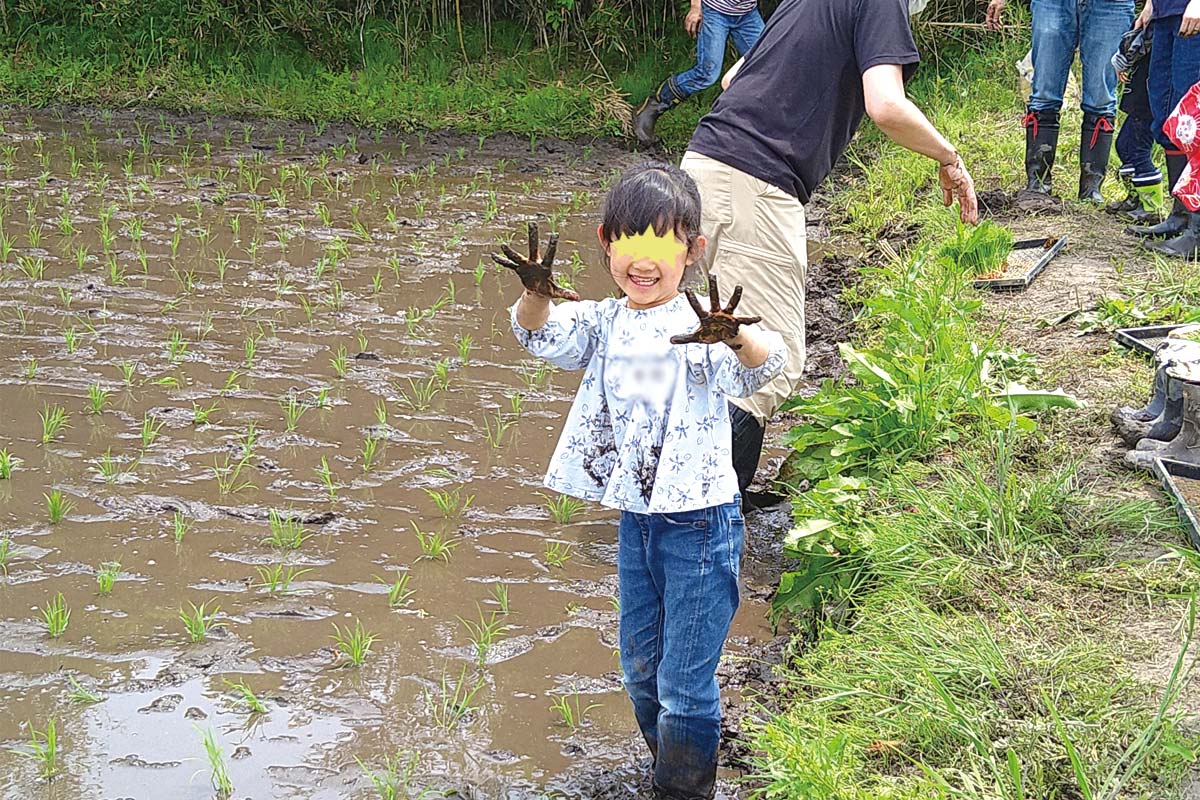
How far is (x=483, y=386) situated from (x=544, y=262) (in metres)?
2.50

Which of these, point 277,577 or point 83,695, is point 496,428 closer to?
point 277,577

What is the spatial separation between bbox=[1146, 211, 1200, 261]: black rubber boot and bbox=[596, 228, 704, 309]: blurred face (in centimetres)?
369

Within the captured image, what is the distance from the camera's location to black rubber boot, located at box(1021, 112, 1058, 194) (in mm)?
6480

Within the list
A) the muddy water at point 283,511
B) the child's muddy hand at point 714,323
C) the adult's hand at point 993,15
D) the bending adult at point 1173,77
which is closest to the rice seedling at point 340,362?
the muddy water at point 283,511

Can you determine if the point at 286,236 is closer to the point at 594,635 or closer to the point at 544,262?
the point at 594,635

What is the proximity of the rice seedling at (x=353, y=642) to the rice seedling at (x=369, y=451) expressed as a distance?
897 millimetres

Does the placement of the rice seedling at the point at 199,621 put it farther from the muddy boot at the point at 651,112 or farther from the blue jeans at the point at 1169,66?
the muddy boot at the point at 651,112

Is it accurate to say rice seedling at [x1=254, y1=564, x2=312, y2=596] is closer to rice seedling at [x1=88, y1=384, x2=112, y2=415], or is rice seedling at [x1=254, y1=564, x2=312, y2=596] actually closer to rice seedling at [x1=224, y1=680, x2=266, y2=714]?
rice seedling at [x1=224, y1=680, x2=266, y2=714]

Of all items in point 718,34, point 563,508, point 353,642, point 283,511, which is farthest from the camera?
point 718,34

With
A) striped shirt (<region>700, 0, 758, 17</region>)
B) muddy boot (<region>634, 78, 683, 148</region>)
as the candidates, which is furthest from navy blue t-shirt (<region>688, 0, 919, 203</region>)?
muddy boot (<region>634, 78, 683, 148</region>)

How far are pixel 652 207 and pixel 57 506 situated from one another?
6.91 feet

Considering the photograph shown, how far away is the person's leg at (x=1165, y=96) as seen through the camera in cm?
532

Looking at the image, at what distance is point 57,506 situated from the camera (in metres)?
3.52

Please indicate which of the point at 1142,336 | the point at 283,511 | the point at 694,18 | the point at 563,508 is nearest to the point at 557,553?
the point at 563,508
